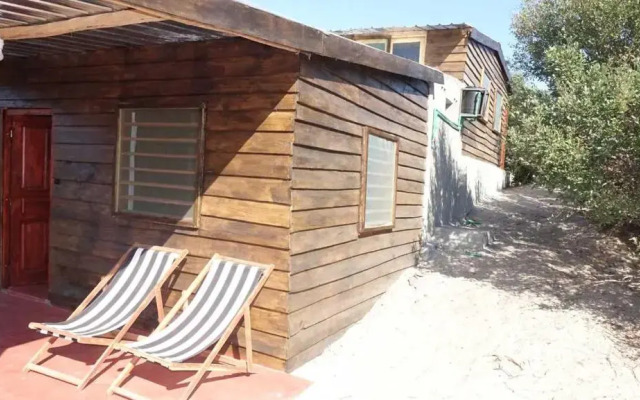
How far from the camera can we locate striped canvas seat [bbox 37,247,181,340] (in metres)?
4.06

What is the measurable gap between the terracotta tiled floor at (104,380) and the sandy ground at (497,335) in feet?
0.91

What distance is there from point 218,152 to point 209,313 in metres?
1.32

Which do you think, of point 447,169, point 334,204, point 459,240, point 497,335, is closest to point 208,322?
point 334,204

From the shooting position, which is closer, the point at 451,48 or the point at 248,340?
the point at 248,340

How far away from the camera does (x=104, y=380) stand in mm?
3895

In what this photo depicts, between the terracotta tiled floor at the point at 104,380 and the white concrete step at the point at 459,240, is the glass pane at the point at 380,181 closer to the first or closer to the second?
the white concrete step at the point at 459,240

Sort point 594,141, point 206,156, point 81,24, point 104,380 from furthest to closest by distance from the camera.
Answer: point 594,141 < point 206,156 < point 104,380 < point 81,24

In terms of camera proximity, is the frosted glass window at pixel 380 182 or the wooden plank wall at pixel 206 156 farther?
the frosted glass window at pixel 380 182

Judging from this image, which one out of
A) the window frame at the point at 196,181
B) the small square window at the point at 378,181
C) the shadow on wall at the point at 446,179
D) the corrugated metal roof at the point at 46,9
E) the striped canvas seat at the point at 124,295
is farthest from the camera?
the shadow on wall at the point at 446,179

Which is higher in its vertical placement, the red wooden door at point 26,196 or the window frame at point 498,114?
the window frame at point 498,114

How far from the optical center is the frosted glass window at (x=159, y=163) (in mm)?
4656

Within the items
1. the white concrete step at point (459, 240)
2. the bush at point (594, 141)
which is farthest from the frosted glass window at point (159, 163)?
the white concrete step at point (459, 240)

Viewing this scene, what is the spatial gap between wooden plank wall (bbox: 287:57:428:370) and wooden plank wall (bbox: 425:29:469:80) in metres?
4.95

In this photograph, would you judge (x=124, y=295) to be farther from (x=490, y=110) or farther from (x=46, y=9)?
(x=490, y=110)
